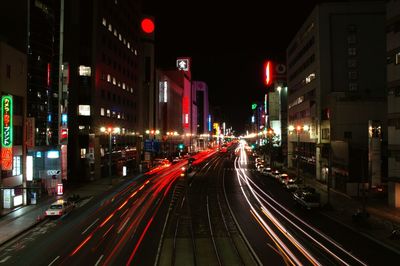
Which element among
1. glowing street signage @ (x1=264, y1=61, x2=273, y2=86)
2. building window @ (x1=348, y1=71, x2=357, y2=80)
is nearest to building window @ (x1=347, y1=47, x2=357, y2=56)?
building window @ (x1=348, y1=71, x2=357, y2=80)

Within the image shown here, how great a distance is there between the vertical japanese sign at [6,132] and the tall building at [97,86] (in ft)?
70.4

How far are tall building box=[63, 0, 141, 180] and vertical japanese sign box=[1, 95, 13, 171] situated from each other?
21467 millimetres

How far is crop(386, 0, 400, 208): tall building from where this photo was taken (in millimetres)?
41719

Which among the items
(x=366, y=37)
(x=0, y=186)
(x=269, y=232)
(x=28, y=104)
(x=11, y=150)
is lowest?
(x=269, y=232)

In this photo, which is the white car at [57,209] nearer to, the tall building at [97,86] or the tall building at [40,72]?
the tall building at [40,72]

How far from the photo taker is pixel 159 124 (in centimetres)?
12925

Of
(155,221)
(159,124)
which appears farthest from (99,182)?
(159,124)

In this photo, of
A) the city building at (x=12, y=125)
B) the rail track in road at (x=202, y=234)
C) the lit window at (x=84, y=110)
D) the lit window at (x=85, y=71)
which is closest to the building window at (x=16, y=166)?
the city building at (x=12, y=125)

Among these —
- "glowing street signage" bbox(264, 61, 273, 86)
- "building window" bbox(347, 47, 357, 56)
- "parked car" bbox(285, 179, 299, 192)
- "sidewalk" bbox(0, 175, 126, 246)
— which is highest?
"glowing street signage" bbox(264, 61, 273, 86)

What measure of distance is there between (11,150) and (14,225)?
26.0 ft

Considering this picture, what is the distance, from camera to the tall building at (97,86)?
68.6 m

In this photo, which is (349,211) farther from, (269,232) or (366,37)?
(366,37)

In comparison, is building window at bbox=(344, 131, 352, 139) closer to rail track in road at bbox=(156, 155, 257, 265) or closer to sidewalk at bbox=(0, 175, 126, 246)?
rail track in road at bbox=(156, 155, 257, 265)

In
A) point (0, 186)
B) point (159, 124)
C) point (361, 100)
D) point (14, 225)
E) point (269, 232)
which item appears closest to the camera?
point (269, 232)
